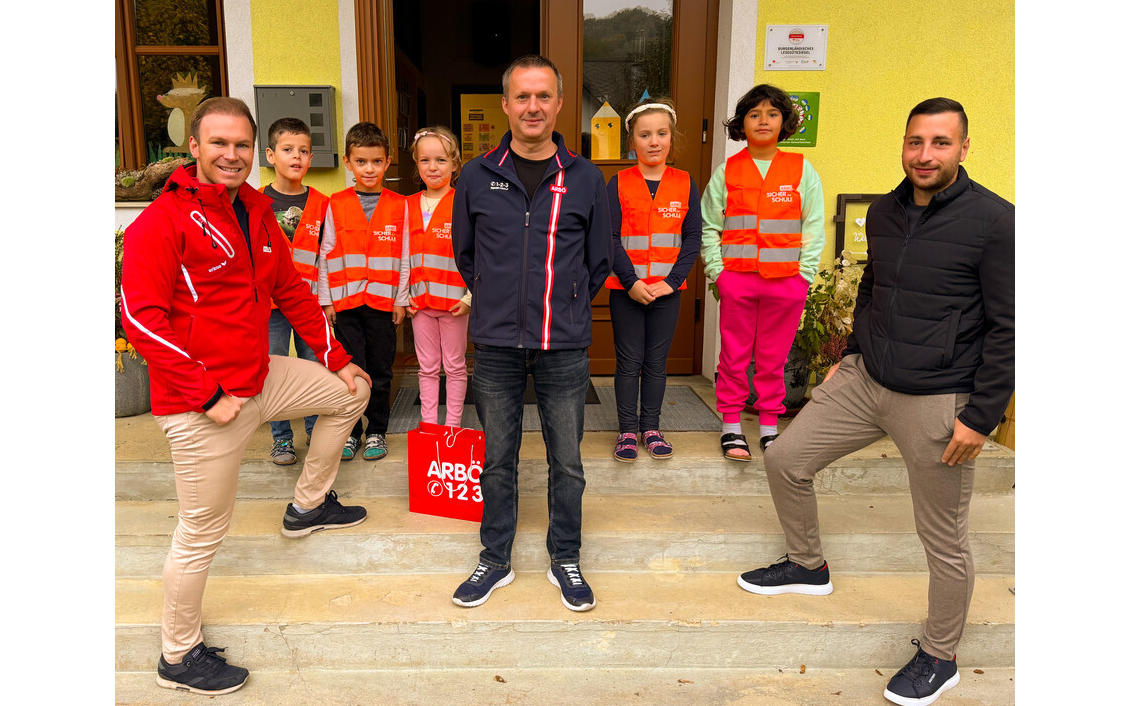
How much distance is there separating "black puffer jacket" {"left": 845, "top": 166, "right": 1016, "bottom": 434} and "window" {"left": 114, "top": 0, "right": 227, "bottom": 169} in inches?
184

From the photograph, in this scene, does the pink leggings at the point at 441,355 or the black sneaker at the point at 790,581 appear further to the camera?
the pink leggings at the point at 441,355

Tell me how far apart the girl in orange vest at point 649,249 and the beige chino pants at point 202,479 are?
1.70 meters

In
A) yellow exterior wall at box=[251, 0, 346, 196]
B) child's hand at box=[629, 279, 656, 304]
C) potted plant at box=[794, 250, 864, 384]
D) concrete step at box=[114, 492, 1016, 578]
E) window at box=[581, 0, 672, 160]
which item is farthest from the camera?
window at box=[581, 0, 672, 160]

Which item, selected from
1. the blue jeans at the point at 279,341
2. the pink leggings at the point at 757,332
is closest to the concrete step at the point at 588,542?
the blue jeans at the point at 279,341

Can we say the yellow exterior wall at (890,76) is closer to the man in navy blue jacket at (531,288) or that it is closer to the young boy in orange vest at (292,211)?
the man in navy blue jacket at (531,288)

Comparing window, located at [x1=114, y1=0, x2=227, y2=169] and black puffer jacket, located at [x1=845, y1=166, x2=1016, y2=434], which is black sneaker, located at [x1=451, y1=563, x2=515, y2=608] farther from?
window, located at [x1=114, y1=0, x2=227, y2=169]

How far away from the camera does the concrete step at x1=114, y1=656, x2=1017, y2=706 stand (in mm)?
2760

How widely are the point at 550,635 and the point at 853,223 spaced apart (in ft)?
12.3

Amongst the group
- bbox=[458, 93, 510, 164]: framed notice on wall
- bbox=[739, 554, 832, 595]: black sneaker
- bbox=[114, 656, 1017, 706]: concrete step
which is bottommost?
bbox=[114, 656, 1017, 706]: concrete step

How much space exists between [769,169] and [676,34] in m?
1.90

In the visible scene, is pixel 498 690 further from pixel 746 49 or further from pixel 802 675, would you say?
pixel 746 49

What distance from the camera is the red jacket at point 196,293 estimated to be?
2381mm

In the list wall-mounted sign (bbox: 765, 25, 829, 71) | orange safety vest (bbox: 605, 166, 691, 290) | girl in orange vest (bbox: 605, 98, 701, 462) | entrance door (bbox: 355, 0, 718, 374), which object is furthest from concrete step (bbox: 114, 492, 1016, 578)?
wall-mounted sign (bbox: 765, 25, 829, 71)

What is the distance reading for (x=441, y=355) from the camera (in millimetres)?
4043
